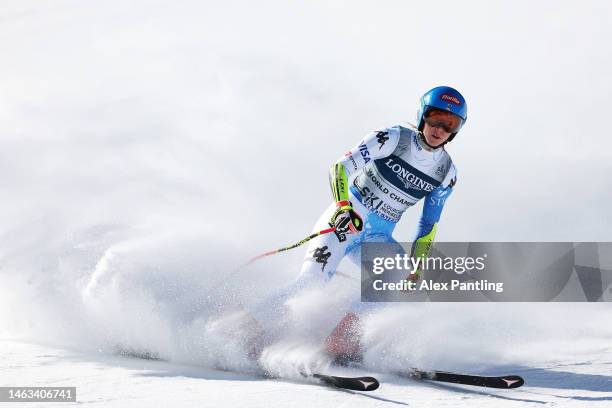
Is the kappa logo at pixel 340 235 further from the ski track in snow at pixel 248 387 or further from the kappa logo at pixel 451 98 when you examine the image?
the kappa logo at pixel 451 98

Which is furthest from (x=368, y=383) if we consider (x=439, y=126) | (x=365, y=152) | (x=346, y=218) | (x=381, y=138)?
(x=439, y=126)

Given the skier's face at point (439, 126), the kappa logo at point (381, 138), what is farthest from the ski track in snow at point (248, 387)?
the skier's face at point (439, 126)

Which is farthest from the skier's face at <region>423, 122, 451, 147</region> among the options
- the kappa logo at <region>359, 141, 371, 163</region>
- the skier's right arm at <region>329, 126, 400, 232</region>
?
the kappa logo at <region>359, 141, 371, 163</region>

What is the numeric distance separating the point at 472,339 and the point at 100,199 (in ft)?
18.6

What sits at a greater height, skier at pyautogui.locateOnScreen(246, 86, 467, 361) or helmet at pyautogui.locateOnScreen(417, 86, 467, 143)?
helmet at pyautogui.locateOnScreen(417, 86, 467, 143)

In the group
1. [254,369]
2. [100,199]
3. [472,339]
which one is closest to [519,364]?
[472,339]

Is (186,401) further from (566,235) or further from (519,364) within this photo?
(566,235)

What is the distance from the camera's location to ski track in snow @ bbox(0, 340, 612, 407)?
14.6 feet

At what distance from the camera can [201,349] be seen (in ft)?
19.1

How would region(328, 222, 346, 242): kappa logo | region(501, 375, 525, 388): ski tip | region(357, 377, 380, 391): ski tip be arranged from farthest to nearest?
region(328, 222, 346, 242): kappa logo < region(501, 375, 525, 388): ski tip < region(357, 377, 380, 391): ski tip

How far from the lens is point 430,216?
6238 mm

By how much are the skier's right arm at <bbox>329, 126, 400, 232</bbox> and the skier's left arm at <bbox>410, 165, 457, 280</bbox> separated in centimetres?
62

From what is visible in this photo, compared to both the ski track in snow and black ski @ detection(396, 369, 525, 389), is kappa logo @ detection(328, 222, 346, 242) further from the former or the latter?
black ski @ detection(396, 369, 525, 389)

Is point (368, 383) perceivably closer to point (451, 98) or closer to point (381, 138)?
point (381, 138)
